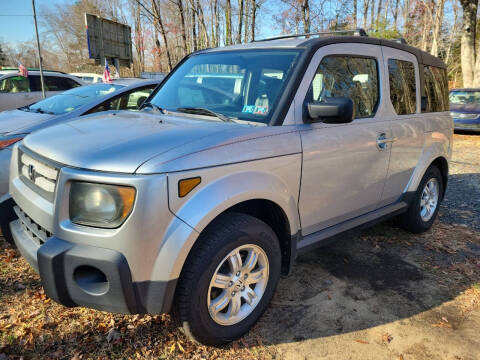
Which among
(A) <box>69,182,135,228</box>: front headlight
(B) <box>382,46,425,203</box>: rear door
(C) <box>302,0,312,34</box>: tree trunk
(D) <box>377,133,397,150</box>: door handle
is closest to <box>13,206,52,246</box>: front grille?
(A) <box>69,182,135,228</box>: front headlight

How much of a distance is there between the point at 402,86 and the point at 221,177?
8.25 feet

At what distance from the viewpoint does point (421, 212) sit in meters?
4.43

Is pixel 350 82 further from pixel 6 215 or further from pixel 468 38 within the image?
pixel 468 38

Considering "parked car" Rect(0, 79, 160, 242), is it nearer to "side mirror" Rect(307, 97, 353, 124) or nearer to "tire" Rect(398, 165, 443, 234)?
"side mirror" Rect(307, 97, 353, 124)

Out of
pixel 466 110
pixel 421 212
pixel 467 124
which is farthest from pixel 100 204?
pixel 466 110

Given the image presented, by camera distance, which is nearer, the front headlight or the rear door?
the front headlight

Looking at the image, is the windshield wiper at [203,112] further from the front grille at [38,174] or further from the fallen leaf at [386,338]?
the fallen leaf at [386,338]

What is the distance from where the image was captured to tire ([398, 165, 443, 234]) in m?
4.17

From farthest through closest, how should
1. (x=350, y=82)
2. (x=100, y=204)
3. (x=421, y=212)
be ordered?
(x=421, y=212) < (x=350, y=82) < (x=100, y=204)

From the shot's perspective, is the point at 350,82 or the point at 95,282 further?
the point at 350,82

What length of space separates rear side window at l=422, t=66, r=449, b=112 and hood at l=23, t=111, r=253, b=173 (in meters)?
2.75

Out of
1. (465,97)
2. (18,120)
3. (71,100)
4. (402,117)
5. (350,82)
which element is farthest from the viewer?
(465,97)

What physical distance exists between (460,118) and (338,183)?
1232 cm

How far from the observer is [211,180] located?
208cm
